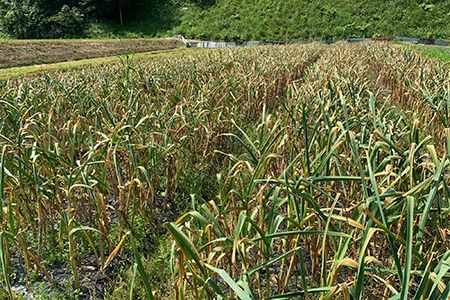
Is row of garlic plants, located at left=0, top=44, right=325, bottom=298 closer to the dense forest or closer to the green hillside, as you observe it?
the green hillside

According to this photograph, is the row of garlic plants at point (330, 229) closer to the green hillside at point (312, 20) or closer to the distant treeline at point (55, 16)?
the green hillside at point (312, 20)

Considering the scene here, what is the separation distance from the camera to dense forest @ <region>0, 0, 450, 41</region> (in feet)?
104

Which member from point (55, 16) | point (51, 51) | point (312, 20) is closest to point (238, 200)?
point (51, 51)

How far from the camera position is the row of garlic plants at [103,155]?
2008 mm

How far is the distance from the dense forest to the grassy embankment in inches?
1223

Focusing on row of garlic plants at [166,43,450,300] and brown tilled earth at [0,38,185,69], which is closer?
row of garlic plants at [166,43,450,300]

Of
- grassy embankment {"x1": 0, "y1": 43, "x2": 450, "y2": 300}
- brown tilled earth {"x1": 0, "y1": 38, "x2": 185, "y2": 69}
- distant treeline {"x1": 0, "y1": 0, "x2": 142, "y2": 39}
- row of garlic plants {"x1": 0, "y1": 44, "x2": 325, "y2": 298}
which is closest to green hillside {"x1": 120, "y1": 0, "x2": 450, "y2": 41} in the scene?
distant treeline {"x1": 0, "y1": 0, "x2": 142, "y2": 39}

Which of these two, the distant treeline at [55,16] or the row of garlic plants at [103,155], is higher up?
the distant treeline at [55,16]

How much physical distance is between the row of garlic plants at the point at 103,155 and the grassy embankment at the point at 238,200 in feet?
0.08

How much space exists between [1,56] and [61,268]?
16.2m

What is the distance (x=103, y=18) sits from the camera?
40.6 metres

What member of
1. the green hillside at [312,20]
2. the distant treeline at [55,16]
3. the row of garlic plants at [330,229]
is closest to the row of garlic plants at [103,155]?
the row of garlic plants at [330,229]

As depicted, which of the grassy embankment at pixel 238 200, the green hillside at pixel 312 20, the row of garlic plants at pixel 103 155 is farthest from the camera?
the green hillside at pixel 312 20

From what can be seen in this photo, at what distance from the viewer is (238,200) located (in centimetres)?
278
